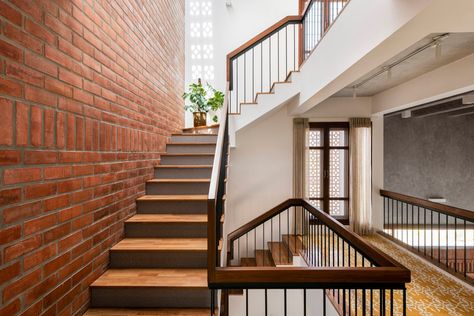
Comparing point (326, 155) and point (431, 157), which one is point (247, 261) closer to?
point (326, 155)

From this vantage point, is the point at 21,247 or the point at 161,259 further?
the point at 161,259

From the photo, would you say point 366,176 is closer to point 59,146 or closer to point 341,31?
point 341,31

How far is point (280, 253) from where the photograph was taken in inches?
179

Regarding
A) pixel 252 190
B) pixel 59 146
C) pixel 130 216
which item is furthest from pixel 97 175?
pixel 252 190

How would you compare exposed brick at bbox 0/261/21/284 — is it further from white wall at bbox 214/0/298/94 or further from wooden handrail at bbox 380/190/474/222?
white wall at bbox 214/0/298/94

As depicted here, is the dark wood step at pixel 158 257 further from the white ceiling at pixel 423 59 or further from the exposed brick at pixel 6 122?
the white ceiling at pixel 423 59

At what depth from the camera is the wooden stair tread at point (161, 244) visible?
212cm

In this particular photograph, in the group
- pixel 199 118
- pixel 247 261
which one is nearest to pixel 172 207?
pixel 199 118

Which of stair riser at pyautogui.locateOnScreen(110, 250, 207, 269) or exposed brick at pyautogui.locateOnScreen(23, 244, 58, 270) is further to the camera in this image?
stair riser at pyautogui.locateOnScreen(110, 250, 207, 269)

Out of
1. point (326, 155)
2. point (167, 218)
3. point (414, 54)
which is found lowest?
point (167, 218)

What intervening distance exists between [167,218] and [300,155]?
334cm

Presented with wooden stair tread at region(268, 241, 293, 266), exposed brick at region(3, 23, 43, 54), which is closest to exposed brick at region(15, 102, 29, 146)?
Answer: exposed brick at region(3, 23, 43, 54)

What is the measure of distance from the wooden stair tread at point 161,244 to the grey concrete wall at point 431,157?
5.31 m

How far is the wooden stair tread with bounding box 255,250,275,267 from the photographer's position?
4559 millimetres
